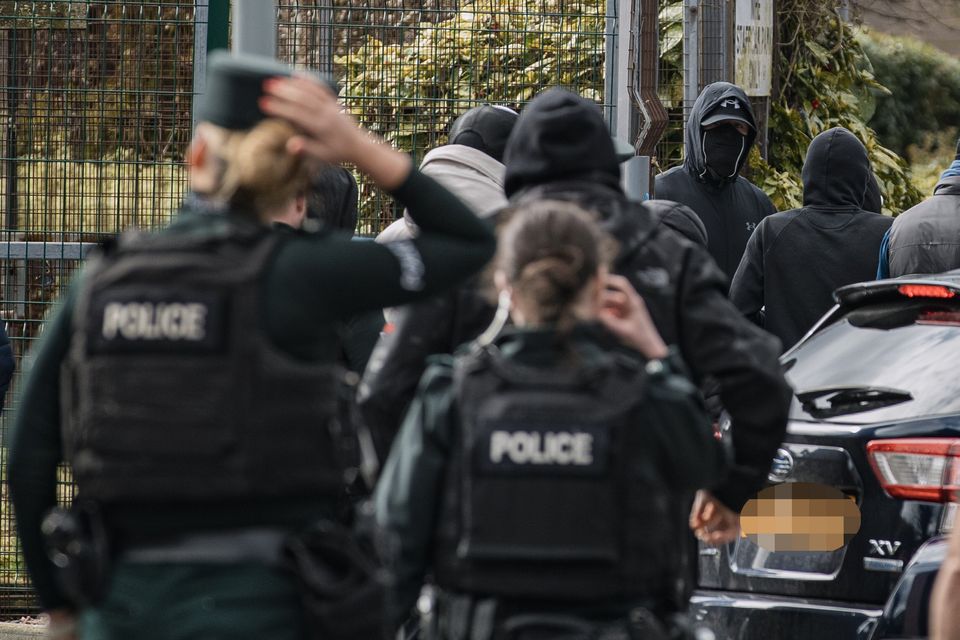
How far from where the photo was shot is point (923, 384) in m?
4.71

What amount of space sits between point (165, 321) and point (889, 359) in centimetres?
269

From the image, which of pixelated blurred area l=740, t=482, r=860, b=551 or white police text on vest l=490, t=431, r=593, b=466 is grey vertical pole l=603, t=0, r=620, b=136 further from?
white police text on vest l=490, t=431, r=593, b=466

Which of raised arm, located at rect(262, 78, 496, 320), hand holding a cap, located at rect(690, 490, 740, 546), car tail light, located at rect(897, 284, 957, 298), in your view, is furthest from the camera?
car tail light, located at rect(897, 284, 957, 298)

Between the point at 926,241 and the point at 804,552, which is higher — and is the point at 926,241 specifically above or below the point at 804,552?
above

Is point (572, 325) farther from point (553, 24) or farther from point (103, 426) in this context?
point (553, 24)

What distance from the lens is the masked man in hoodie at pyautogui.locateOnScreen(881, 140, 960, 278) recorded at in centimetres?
700

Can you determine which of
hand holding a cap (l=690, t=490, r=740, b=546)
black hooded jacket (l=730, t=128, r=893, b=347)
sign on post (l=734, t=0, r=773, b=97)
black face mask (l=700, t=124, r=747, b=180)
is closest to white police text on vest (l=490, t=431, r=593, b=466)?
hand holding a cap (l=690, t=490, r=740, b=546)

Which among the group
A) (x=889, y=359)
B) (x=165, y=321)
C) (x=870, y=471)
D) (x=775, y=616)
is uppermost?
(x=165, y=321)

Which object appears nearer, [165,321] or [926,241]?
[165,321]

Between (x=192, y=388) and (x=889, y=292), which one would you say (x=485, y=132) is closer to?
(x=889, y=292)

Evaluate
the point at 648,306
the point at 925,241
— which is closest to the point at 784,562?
the point at 648,306

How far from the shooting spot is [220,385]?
2879mm

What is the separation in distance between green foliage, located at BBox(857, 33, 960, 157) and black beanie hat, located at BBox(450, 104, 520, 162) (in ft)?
69.2

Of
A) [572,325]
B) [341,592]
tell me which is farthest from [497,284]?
[341,592]
